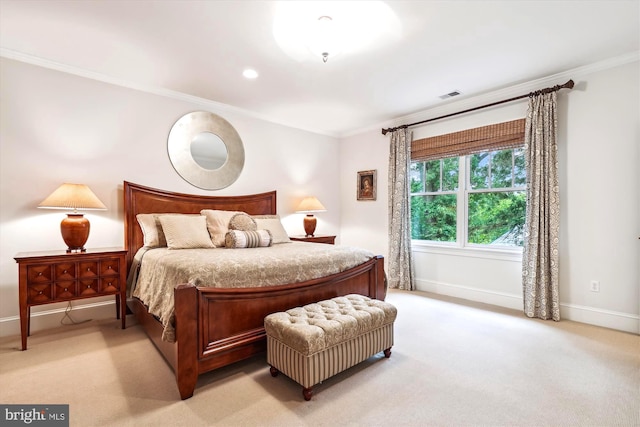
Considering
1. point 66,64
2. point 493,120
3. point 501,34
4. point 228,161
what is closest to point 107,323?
point 228,161

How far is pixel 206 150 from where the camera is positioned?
3.99 meters

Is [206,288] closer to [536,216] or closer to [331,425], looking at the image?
[331,425]

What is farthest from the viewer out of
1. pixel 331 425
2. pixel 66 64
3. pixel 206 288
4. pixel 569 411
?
pixel 66 64

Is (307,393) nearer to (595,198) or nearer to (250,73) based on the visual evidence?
(250,73)

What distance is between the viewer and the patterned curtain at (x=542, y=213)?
10.5ft

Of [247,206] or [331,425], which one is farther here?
[247,206]

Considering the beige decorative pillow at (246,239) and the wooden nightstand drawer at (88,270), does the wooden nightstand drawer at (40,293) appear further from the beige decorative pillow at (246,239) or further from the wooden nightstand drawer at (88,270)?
the beige decorative pillow at (246,239)

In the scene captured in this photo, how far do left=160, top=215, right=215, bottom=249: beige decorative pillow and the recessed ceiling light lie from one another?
1632mm

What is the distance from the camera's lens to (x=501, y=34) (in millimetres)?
2529

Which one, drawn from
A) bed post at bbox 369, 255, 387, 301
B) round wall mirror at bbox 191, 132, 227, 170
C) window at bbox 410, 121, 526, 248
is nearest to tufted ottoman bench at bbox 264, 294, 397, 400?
bed post at bbox 369, 255, 387, 301

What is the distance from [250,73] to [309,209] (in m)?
2.12

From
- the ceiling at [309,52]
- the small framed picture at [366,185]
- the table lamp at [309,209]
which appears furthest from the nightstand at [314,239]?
the ceiling at [309,52]

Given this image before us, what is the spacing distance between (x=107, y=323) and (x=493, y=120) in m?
4.92

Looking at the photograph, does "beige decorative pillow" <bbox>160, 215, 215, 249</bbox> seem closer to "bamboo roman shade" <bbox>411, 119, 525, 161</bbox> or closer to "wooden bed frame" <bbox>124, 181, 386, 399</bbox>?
"wooden bed frame" <bbox>124, 181, 386, 399</bbox>
